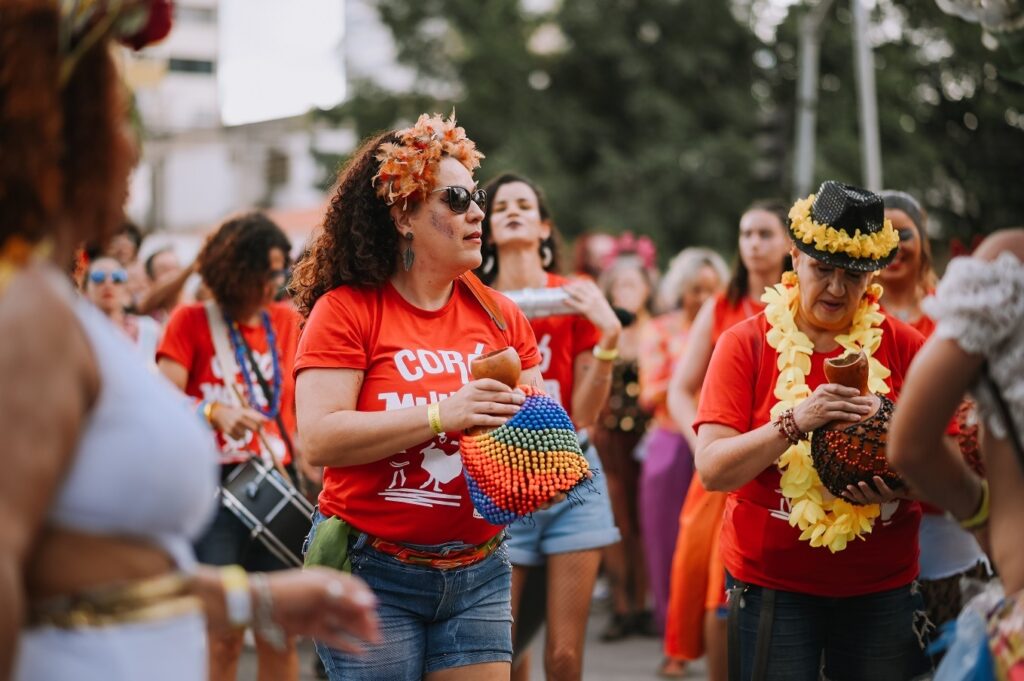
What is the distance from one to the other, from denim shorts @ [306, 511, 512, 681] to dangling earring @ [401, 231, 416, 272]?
0.83 m

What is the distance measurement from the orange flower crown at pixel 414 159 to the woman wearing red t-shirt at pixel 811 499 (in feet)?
3.69

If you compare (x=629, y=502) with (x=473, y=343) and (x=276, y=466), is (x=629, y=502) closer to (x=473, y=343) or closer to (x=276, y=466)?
(x=276, y=466)

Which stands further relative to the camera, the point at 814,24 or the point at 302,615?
the point at 814,24

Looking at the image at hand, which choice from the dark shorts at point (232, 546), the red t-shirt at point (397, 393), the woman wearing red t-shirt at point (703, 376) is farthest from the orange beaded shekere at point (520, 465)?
the woman wearing red t-shirt at point (703, 376)

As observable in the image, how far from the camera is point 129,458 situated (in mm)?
2102

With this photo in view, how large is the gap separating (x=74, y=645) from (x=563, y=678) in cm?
341

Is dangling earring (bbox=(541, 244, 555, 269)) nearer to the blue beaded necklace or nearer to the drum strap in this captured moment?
the blue beaded necklace

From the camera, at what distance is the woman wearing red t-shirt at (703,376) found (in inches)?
245

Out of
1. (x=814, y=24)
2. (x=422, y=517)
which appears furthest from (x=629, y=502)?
(x=814, y=24)

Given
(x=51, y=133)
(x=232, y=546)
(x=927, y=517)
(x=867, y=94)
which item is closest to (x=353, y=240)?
Result: (x=51, y=133)

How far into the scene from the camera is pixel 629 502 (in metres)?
9.74

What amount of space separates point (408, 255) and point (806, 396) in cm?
135

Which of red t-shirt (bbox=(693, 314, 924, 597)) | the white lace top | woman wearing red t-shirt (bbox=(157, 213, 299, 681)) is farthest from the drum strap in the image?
the white lace top

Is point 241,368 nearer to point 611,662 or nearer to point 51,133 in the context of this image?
point 611,662
